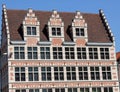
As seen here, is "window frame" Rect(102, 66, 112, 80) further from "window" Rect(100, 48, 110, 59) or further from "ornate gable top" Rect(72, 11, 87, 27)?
"ornate gable top" Rect(72, 11, 87, 27)

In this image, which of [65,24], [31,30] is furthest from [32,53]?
[65,24]

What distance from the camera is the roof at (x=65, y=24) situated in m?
58.2

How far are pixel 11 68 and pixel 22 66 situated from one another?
1464 millimetres

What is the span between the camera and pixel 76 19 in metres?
59.5

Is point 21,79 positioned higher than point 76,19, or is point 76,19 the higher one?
point 76,19

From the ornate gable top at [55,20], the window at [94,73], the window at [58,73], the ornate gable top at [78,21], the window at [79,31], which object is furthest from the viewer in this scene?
the window at [79,31]

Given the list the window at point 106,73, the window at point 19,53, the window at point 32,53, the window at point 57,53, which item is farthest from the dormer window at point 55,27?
the window at point 106,73

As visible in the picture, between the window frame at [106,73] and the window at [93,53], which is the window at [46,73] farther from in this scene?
the window frame at [106,73]

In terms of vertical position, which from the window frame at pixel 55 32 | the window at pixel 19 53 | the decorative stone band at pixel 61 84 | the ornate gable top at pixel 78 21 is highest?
the ornate gable top at pixel 78 21

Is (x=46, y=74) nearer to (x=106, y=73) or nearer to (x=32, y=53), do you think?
(x=32, y=53)

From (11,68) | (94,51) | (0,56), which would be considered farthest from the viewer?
(0,56)

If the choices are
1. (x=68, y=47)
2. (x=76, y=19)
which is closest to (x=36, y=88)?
(x=68, y=47)

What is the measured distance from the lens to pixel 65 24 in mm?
60656

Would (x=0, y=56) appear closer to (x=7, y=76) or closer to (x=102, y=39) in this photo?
(x=7, y=76)
